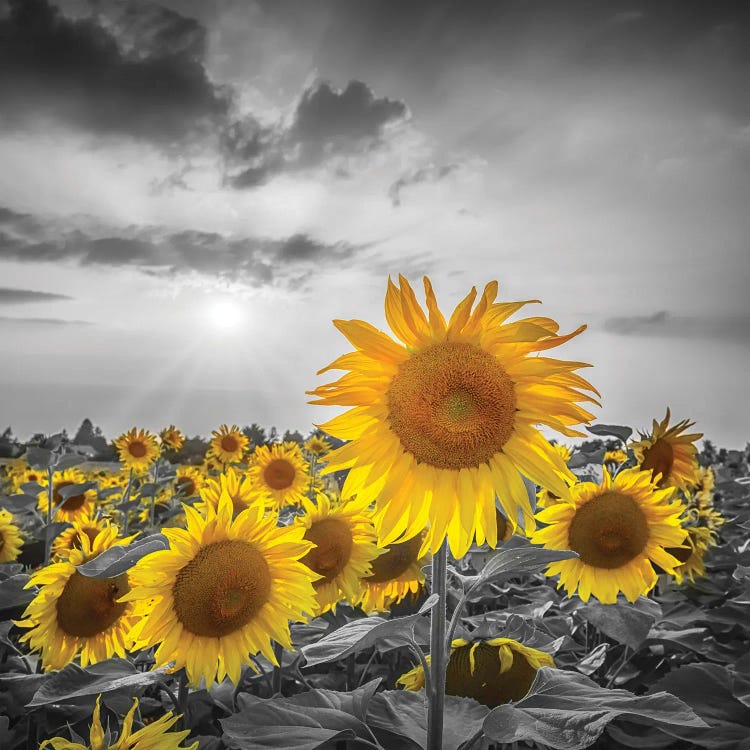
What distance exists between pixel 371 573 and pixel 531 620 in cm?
105

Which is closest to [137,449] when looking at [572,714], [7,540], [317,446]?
[317,446]

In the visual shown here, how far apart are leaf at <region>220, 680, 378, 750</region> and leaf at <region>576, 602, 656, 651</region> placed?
6.28 feet

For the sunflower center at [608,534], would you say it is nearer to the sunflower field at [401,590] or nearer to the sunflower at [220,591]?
the sunflower field at [401,590]

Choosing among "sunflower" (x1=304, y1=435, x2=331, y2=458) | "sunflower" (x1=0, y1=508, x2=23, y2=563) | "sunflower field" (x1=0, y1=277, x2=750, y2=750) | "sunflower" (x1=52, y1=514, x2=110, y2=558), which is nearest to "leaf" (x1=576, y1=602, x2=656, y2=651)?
"sunflower field" (x1=0, y1=277, x2=750, y2=750)

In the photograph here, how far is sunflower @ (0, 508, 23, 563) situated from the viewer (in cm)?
502

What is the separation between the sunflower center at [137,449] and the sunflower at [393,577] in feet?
24.0

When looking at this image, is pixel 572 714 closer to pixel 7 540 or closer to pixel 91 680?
Answer: pixel 91 680

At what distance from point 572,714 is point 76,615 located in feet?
7.27

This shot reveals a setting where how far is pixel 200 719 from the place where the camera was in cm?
311

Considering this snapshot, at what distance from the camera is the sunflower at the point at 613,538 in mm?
3480

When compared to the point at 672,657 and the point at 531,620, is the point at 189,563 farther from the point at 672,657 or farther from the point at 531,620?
the point at 672,657

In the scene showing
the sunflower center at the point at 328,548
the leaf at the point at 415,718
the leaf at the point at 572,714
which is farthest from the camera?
the sunflower center at the point at 328,548

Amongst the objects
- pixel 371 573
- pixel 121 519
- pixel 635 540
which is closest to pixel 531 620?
pixel 635 540

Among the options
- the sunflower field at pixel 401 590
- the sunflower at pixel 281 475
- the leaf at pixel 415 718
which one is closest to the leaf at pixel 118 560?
the sunflower field at pixel 401 590
